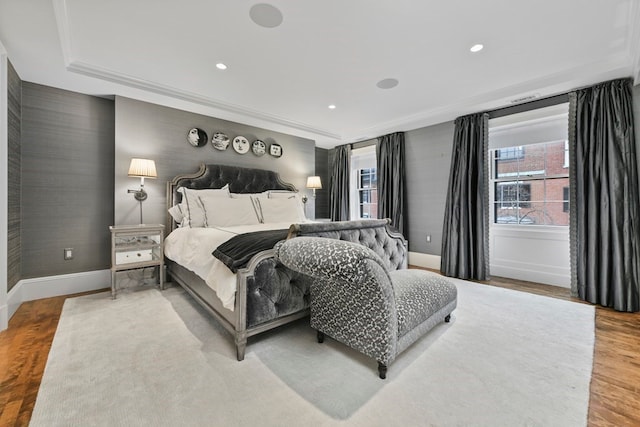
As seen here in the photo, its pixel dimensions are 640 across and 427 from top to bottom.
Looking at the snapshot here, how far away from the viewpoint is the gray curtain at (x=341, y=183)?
19.4 ft

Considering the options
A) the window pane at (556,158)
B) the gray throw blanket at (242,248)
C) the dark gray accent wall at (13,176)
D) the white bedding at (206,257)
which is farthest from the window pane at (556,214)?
the dark gray accent wall at (13,176)

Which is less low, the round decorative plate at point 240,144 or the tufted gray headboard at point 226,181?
the round decorative plate at point 240,144

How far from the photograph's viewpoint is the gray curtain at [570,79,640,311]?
8.98ft

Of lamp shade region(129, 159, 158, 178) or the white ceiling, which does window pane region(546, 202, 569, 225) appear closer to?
the white ceiling

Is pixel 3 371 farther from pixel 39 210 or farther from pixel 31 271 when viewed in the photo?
pixel 39 210

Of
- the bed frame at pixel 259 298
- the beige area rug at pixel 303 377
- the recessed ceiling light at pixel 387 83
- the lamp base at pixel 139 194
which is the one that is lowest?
the beige area rug at pixel 303 377

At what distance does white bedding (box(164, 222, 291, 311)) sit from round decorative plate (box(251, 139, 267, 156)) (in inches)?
77.9

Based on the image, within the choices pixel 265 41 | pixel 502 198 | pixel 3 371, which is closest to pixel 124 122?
pixel 265 41

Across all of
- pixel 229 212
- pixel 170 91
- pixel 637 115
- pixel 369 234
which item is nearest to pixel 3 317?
pixel 229 212

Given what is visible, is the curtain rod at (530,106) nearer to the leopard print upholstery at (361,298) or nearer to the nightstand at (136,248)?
the leopard print upholstery at (361,298)

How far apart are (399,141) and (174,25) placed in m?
3.84

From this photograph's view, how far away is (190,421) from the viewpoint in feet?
4.17

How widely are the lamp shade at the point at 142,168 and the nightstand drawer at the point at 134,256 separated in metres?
0.92

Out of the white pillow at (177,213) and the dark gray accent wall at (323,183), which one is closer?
the white pillow at (177,213)
